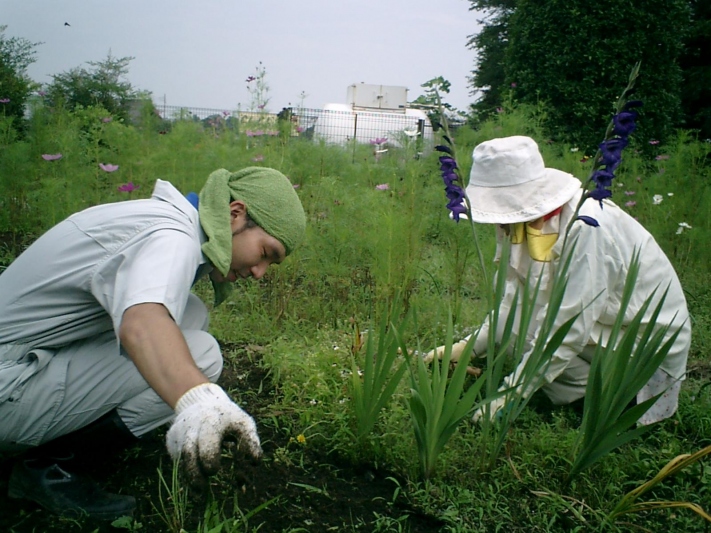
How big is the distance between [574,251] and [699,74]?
11.8 metres

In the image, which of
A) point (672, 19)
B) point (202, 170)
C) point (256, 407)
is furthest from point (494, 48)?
point (256, 407)

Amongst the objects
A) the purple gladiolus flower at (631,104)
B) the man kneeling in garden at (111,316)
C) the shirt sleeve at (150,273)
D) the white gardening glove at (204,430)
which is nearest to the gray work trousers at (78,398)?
the man kneeling in garden at (111,316)

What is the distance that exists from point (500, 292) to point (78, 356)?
1.23 meters

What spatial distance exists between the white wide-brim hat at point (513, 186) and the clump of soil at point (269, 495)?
3.16ft

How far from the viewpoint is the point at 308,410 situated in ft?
7.64

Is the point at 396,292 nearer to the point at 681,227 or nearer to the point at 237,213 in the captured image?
the point at 237,213

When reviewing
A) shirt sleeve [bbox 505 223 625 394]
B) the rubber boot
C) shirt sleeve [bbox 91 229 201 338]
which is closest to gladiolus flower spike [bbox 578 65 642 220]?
shirt sleeve [bbox 505 223 625 394]

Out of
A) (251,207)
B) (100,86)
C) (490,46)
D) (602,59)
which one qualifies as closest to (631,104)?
(251,207)

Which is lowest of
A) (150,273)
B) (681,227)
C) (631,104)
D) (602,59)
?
(681,227)

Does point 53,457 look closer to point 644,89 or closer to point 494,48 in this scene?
point 644,89

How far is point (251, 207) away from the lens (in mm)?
1839

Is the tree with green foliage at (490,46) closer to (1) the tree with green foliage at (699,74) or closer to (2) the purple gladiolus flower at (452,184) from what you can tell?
(1) the tree with green foliage at (699,74)

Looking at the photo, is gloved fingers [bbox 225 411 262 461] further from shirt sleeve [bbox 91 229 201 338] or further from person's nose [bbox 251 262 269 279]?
person's nose [bbox 251 262 269 279]

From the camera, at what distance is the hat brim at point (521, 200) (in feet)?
7.06
